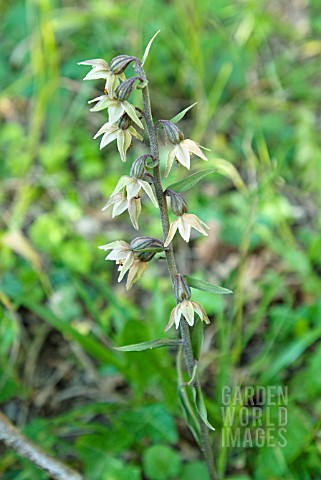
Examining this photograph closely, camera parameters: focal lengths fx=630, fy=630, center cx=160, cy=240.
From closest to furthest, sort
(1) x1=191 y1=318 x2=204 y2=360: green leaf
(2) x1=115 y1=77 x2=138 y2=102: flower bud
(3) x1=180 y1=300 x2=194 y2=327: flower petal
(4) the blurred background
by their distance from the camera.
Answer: (2) x1=115 y1=77 x2=138 y2=102: flower bud
(3) x1=180 y1=300 x2=194 y2=327: flower petal
(1) x1=191 y1=318 x2=204 y2=360: green leaf
(4) the blurred background

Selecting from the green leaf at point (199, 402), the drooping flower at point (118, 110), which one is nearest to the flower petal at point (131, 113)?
the drooping flower at point (118, 110)

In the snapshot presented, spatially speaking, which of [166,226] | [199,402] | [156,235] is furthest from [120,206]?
[156,235]

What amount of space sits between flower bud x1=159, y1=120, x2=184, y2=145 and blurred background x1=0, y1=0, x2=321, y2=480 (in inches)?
27.9

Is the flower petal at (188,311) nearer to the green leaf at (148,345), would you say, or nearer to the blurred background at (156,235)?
the green leaf at (148,345)

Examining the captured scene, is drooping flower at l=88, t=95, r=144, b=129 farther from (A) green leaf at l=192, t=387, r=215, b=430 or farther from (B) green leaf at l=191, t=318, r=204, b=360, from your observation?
(A) green leaf at l=192, t=387, r=215, b=430

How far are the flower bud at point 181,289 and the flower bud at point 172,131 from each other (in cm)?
32

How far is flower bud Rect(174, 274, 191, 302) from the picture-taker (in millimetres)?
1455

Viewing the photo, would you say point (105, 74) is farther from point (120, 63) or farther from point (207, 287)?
point (207, 287)

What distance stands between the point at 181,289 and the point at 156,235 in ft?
4.72

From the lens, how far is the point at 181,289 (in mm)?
1455

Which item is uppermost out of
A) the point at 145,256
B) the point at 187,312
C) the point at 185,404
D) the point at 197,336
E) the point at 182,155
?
the point at 182,155

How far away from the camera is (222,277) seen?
113 inches

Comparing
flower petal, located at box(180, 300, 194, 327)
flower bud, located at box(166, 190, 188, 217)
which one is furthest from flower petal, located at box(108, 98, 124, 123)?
flower petal, located at box(180, 300, 194, 327)

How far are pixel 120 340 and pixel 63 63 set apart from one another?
2.15 metres
